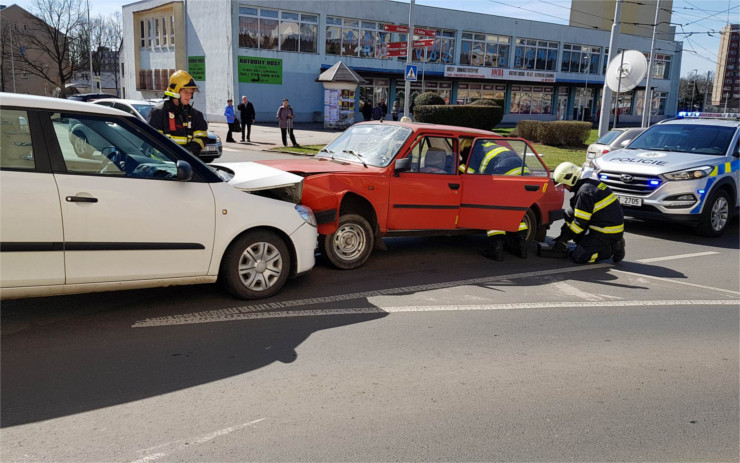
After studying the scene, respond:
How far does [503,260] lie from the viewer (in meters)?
7.92

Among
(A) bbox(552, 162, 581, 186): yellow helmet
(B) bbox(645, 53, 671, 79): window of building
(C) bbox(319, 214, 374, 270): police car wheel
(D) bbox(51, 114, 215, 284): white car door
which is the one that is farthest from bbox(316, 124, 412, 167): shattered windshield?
(B) bbox(645, 53, 671, 79): window of building

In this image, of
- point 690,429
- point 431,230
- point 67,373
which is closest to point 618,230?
point 431,230

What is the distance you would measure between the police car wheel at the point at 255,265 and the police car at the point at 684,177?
22.2 feet

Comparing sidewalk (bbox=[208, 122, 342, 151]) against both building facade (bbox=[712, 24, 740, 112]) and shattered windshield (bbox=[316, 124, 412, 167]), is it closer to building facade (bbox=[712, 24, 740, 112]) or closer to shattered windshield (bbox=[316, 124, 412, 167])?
shattered windshield (bbox=[316, 124, 412, 167])

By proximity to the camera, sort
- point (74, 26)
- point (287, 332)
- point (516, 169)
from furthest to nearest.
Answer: point (74, 26), point (516, 169), point (287, 332)

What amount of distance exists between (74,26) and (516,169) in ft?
196

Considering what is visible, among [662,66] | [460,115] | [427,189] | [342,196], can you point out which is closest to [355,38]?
[460,115]

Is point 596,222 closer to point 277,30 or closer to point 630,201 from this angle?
point 630,201

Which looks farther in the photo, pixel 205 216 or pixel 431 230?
pixel 431 230

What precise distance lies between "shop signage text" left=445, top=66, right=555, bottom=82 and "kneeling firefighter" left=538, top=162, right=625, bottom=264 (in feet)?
134

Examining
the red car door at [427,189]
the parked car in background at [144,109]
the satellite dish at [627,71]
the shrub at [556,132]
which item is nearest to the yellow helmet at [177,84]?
the red car door at [427,189]

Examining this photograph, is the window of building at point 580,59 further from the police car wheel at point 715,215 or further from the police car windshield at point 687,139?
the police car wheel at point 715,215

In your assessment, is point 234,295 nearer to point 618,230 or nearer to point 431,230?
point 431,230

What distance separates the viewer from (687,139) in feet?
36.3
